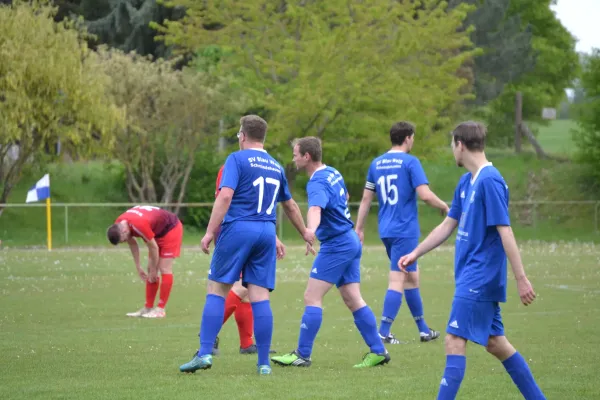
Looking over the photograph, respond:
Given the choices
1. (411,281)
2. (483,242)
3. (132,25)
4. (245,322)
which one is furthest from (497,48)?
(483,242)

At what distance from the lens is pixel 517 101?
167 feet

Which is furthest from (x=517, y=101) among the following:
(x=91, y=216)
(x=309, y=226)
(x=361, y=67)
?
(x=309, y=226)

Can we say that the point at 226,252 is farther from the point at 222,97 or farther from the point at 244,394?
the point at 222,97

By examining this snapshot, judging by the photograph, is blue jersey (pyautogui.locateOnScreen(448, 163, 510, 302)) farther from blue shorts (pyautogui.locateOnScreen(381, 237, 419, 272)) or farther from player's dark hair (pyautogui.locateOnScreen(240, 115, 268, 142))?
blue shorts (pyautogui.locateOnScreen(381, 237, 419, 272))

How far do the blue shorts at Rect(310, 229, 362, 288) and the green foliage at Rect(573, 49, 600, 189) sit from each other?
32785 millimetres

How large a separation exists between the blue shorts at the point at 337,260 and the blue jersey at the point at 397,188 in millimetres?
1631

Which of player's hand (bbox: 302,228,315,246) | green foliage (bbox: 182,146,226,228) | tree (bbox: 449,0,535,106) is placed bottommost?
green foliage (bbox: 182,146,226,228)

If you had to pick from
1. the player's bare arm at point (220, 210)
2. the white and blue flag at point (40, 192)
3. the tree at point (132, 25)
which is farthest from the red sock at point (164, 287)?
the tree at point (132, 25)

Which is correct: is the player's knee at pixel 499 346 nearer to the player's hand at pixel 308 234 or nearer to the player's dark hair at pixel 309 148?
the player's hand at pixel 308 234

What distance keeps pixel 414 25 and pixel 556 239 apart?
31.3ft

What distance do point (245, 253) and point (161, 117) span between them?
96.7 feet

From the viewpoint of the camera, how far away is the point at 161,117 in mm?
37312

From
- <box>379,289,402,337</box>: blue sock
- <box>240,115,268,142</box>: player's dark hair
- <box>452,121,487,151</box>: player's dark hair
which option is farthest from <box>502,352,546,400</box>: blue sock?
<box>379,289,402,337</box>: blue sock

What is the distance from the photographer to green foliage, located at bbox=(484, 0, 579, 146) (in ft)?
189
